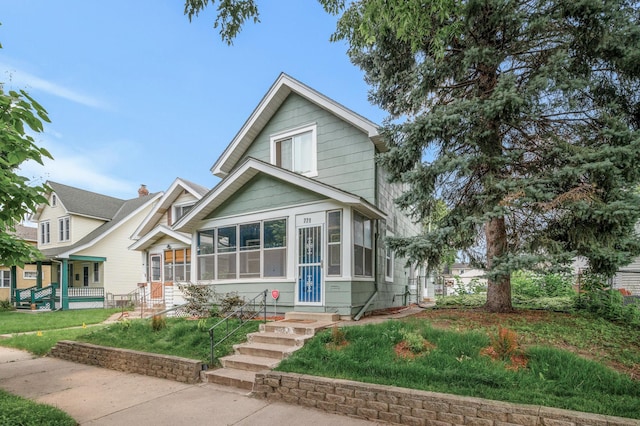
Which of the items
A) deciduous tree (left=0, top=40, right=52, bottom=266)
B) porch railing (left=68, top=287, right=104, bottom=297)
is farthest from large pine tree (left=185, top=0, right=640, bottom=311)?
porch railing (left=68, top=287, right=104, bottom=297)

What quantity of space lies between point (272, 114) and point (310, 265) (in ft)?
18.2

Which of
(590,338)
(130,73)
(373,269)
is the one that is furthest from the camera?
(130,73)

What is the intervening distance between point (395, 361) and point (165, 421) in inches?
131

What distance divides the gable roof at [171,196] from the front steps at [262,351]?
10.7 m

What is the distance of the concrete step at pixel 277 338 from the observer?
6.90 meters

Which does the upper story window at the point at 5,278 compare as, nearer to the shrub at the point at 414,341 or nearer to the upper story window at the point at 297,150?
the upper story window at the point at 297,150

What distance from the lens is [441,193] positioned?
8.96m

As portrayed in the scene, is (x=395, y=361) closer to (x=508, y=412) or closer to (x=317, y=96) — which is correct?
(x=508, y=412)

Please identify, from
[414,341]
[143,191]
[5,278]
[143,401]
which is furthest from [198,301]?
[5,278]

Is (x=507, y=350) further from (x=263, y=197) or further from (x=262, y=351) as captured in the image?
(x=263, y=197)

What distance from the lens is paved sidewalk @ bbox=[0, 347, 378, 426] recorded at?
4.75 m

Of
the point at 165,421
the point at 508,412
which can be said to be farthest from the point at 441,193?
the point at 165,421

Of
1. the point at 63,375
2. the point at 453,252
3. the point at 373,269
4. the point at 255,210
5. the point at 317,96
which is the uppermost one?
the point at 317,96

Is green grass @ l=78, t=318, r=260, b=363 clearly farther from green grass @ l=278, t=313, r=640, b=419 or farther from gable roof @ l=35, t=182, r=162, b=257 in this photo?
gable roof @ l=35, t=182, r=162, b=257
